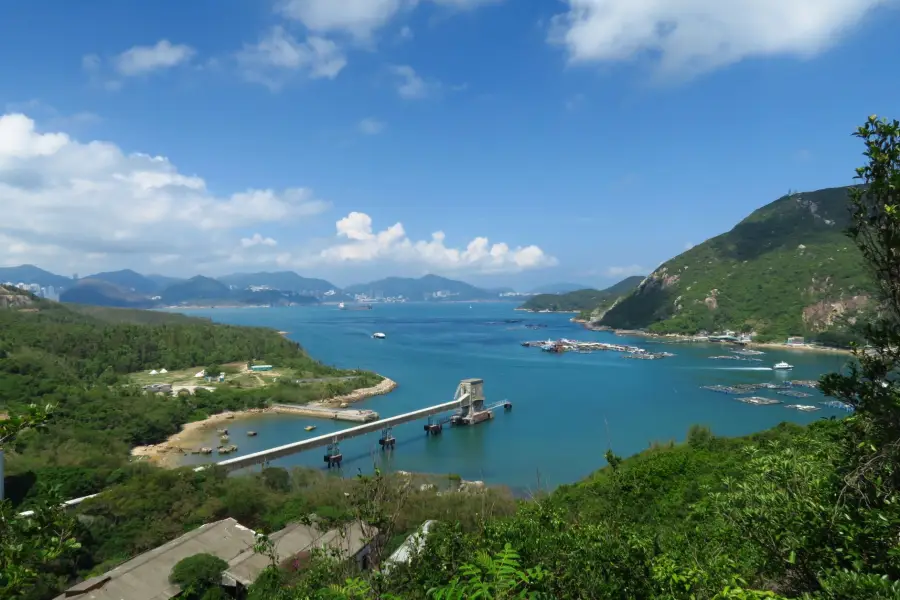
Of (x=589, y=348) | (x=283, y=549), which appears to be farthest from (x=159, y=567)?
(x=589, y=348)

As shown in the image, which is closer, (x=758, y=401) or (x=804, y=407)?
(x=804, y=407)

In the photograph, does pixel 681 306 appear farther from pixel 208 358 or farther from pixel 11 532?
pixel 11 532

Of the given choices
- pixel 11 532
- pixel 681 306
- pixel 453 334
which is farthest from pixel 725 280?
pixel 11 532

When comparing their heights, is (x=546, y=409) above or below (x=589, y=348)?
below

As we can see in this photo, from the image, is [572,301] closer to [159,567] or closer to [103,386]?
[103,386]

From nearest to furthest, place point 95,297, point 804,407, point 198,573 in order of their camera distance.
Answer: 1. point 198,573
2. point 804,407
3. point 95,297

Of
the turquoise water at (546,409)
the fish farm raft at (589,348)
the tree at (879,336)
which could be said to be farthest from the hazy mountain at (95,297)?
the tree at (879,336)

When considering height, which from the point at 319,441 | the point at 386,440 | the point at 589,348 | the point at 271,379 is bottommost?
the point at 386,440

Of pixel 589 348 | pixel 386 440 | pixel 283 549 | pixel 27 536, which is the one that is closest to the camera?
pixel 27 536
